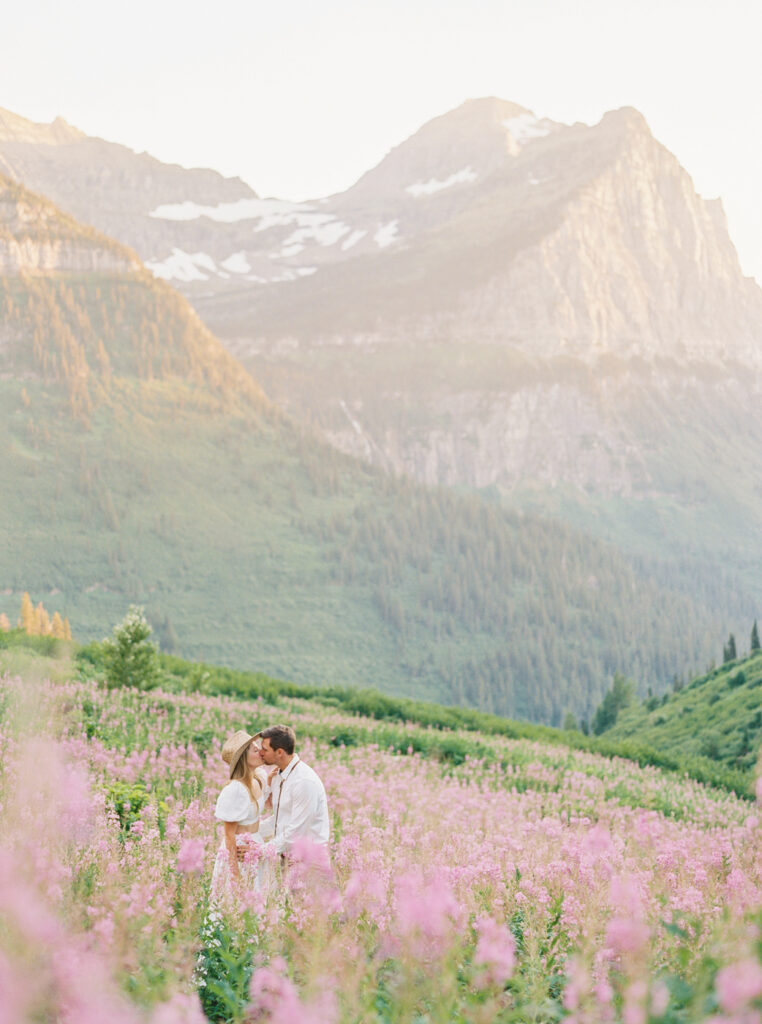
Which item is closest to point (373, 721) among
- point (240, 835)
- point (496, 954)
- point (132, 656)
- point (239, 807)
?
point (132, 656)

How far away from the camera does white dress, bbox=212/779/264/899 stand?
6851mm

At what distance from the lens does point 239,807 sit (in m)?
8.05

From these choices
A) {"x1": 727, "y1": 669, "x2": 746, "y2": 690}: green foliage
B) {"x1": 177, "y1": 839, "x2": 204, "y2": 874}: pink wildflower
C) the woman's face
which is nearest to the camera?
{"x1": 177, "y1": 839, "x2": 204, "y2": 874}: pink wildflower

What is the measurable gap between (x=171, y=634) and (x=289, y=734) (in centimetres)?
15086

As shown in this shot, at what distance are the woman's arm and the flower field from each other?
167mm

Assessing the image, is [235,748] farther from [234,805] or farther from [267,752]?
[234,805]

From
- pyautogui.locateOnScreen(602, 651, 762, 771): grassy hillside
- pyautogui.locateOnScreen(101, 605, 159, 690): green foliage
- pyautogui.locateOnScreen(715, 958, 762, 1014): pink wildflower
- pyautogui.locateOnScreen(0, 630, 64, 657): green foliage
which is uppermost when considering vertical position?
pyautogui.locateOnScreen(715, 958, 762, 1014): pink wildflower

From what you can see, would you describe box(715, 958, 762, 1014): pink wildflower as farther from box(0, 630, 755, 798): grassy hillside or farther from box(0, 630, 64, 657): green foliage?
box(0, 630, 64, 657): green foliage

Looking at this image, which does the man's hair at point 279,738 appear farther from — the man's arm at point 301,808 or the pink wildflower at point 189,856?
the pink wildflower at point 189,856

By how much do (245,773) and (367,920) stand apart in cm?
277

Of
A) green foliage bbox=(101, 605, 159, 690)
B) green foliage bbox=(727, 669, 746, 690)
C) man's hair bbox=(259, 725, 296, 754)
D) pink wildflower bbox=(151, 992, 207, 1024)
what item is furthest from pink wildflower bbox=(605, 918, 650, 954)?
green foliage bbox=(727, 669, 746, 690)

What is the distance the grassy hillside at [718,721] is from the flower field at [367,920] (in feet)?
73.3

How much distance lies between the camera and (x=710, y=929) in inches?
219

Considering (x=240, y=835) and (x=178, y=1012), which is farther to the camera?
(x=240, y=835)
